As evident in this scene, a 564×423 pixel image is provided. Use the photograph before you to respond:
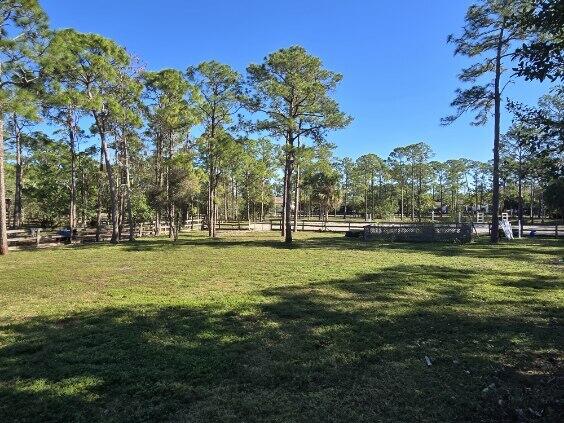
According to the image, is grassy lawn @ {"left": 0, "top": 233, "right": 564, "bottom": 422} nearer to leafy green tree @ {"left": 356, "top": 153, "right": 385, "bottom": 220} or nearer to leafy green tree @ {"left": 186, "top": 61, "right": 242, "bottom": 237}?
leafy green tree @ {"left": 186, "top": 61, "right": 242, "bottom": 237}

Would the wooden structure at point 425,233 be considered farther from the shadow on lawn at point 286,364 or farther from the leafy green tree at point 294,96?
the shadow on lawn at point 286,364

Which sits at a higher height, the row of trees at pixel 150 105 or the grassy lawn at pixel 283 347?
the row of trees at pixel 150 105

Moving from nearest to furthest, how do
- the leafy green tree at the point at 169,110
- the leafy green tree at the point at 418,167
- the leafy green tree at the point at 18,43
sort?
the leafy green tree at the point at 18,43, the leafy green tree at the point at 169,110, the leafy green tree at the point at 418,167

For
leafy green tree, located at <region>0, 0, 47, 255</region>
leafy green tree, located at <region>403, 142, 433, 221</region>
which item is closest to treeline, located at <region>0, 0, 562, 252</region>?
leafy green tree, located at <region>0, 0, 47, 255</region>

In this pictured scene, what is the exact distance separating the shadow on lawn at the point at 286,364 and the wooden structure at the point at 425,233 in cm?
1392

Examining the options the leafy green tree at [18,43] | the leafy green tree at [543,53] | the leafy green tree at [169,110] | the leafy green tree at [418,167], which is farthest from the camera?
the leafy green tree at [418,167]

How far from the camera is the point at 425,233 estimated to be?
68.0 feet

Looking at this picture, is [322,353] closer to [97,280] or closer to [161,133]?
[97,280]

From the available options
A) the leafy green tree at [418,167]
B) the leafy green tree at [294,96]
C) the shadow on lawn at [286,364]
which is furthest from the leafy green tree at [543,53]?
the leafy green tree at [418,167]

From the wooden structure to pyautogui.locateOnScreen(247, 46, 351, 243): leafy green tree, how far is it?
529 centimetres

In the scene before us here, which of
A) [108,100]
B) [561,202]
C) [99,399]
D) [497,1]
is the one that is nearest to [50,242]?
[108,100]

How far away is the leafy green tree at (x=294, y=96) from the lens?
19375 mm

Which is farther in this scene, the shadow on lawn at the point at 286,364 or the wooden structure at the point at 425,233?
the wooden structure at the point at 425,233

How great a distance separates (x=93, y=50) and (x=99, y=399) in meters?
20.1
